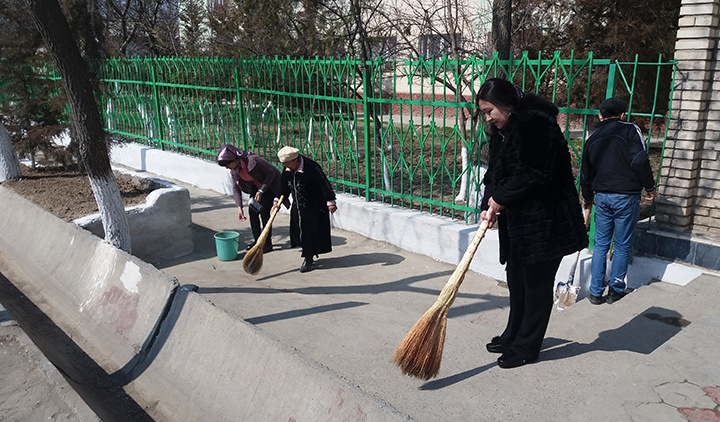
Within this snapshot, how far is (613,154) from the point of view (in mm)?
4129

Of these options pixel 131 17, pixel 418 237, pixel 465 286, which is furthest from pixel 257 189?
pixel 131 17

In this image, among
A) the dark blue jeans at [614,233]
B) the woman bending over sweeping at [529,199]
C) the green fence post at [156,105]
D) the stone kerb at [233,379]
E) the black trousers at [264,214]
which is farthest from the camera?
the green fence post at [156,105]

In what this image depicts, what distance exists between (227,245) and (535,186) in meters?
3.89

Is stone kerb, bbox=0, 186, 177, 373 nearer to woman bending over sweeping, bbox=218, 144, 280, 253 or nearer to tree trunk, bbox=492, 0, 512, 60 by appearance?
woman bending over sweeping, bbox=218, 144, 280, 253

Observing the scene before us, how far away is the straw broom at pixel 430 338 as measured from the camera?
3037 mm

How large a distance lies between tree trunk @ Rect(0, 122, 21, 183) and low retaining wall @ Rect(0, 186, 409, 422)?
2.21 m

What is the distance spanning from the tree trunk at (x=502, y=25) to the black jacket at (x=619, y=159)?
2.10 m

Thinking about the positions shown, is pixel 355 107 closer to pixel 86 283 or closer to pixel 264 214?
pixel 264 214

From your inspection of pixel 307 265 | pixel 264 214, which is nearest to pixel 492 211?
pixel 307 265

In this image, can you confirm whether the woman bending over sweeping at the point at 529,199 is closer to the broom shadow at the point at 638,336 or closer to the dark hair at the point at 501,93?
the dark hair at the point at 501,93

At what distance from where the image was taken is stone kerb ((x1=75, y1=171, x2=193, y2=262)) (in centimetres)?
599

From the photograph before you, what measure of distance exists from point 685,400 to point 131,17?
50.6 feet

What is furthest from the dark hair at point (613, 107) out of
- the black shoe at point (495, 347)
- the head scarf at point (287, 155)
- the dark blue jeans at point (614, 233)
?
the head scarf at point (287, 155)

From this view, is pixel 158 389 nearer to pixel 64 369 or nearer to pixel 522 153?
pixel 64 369
